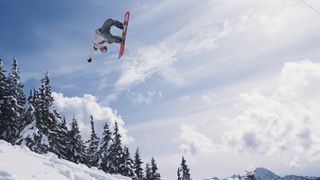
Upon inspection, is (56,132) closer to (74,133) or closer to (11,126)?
(74,133)

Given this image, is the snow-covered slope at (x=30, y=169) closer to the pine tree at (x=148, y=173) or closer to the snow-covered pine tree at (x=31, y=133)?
the snow-covered pine tree at (x=31, y=133)

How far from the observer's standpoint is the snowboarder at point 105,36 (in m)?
22.4

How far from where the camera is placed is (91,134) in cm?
7550

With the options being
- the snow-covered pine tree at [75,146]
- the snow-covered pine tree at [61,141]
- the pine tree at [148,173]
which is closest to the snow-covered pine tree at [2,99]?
the snow-covered pine tree at [61,141]

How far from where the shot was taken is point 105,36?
22750mm

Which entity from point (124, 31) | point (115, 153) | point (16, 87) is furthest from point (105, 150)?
point (124, 31)

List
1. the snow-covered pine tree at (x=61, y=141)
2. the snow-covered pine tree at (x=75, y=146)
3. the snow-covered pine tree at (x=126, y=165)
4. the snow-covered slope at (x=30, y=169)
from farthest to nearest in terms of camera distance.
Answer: the snow-covered pine tree at (x=126, y=165)
the snow-covered pine tree at (x=75, y=146)
the snow-covered pine tree at (x=61, y=141)
the snow-covered slope at (x=30, y=169)

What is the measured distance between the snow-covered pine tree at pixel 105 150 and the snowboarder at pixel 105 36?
43.1 meters

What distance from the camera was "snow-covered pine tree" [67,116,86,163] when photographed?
61.0 meters

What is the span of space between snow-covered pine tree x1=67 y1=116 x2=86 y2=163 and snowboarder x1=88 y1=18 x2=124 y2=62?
39.7 metres

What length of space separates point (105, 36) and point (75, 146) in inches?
1639

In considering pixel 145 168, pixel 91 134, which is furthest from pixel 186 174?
pixel 91 134

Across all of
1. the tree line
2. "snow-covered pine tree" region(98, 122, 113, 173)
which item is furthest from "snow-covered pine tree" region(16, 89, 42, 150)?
"snow-covered pine tree" region(98, 122, 113, 173)

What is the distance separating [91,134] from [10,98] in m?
27.0
